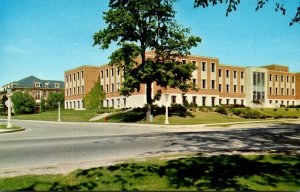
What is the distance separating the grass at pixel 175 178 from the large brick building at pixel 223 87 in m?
47.4

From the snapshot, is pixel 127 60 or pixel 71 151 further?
pixel 127 60

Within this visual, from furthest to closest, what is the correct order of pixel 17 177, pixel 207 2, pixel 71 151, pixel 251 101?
pixel 251 101 → pixel 71 151 → pixel 207 2 → pixel 17 177

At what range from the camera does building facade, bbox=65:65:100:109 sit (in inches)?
2992

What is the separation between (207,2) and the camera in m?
9.02

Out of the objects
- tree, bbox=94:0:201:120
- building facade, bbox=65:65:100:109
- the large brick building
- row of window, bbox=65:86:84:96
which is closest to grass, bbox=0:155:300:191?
tree, bbox=94:0:201:120

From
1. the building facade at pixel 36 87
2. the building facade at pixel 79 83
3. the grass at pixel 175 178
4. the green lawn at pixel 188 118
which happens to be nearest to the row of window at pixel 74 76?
the building facade at pixel 79 83

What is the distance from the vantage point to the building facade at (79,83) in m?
76.0

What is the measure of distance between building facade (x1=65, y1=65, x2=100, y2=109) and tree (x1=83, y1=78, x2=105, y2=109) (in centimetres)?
492

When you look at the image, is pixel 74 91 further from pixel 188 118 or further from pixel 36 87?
pixel 188 118

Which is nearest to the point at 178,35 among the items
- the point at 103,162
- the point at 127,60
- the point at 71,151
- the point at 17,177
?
the point at 127,60

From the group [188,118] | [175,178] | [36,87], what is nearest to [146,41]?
[188,118]

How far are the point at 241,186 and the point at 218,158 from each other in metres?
3.60

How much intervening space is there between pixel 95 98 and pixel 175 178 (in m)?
63.4

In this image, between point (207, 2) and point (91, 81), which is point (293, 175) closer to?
point (207, 2)
